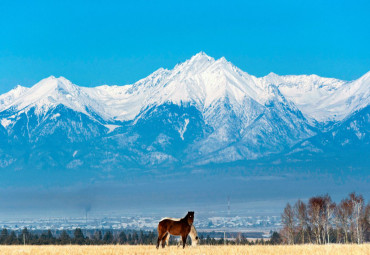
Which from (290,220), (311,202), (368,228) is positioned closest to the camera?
(311,202)

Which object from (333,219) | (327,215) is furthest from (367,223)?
(327,215)

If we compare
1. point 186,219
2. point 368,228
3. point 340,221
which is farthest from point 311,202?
point 186,219

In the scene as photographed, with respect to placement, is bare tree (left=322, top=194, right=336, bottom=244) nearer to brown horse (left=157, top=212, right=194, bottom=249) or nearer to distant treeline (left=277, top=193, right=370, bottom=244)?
distant treeline (left=277, top=193, right=370, bottom=244)

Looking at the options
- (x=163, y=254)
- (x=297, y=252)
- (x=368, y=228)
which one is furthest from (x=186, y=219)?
(x=368, y=228)

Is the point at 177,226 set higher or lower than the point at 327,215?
lower

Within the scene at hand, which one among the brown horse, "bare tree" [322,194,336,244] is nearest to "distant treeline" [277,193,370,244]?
"bare tree" [322,194,336,244]

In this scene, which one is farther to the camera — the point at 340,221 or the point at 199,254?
the point at 340,221

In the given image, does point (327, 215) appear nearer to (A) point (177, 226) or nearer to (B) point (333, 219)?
(B) point (333, 219)

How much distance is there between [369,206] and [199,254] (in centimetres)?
10967

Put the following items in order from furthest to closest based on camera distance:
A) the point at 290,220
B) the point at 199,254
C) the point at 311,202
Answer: the point at 290,220
the point at 311,202
the point at 199,254

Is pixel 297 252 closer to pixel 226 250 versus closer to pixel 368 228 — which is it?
pixel 226 250

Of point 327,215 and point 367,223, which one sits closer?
point 327,215

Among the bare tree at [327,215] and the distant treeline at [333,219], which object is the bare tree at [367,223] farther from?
the bare tree at [327,215]

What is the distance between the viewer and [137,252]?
3603 centimetres
